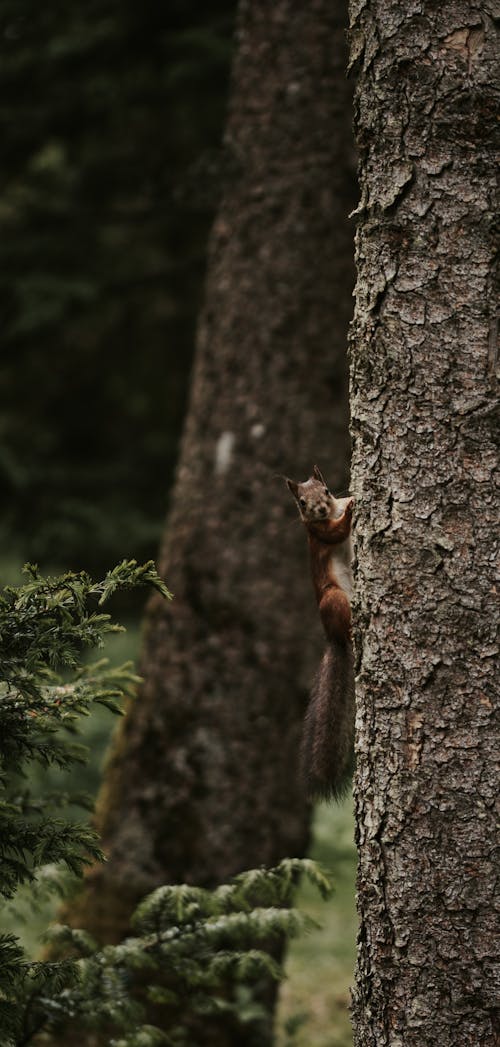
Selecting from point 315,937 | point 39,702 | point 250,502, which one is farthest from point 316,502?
point 315,937

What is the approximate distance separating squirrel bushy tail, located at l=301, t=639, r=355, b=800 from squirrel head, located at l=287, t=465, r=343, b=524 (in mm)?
436

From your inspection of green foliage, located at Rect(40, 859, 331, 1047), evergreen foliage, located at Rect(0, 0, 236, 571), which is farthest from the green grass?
evergreen foliage, located at Rect(0, 0, 236, 571)

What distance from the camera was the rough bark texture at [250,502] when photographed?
13.0 ft

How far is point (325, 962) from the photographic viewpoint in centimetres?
620

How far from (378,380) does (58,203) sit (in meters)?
6.16

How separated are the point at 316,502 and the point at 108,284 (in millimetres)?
4879

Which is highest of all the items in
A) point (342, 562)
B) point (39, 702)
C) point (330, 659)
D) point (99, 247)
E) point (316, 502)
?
point (99, 247)

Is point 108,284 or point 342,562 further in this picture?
point 108,284

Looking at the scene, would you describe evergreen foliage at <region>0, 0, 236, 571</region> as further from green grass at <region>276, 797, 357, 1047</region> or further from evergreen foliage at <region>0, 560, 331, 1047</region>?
evergreen foliage at <region>0, 560, 331, 1047</region>

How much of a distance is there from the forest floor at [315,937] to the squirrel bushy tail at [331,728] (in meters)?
0.98

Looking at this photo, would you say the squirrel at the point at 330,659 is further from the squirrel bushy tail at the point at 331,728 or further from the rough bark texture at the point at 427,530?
the rough bark texture at the point at 427,530

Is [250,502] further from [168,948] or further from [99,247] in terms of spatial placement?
[99,247]

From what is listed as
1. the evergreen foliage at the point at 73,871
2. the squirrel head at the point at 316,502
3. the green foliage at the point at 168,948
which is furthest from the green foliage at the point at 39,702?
the squirrel head at the point at 316,502

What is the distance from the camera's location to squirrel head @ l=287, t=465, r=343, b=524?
116 inches
